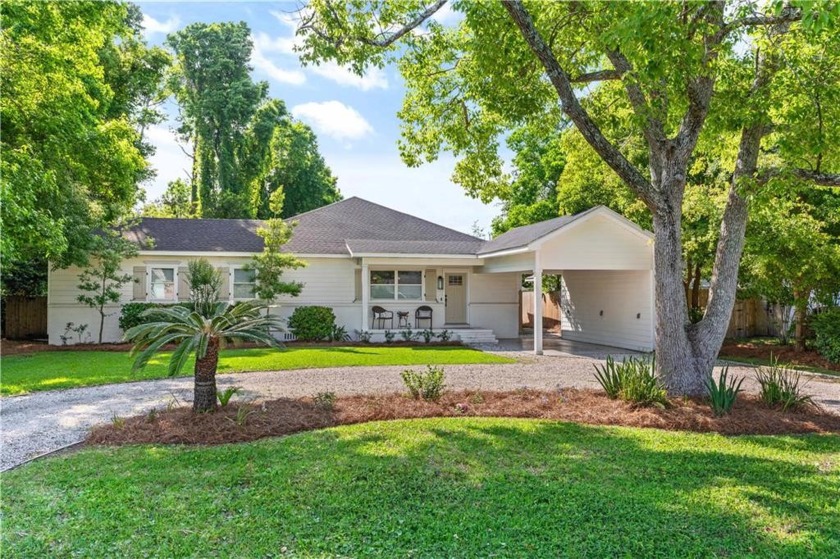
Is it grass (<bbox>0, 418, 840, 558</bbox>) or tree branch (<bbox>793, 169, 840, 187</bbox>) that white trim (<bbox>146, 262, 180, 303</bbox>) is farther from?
tree branch (<bbox>793, 169, 840, 187</bbox>)

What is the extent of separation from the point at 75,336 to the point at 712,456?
18.7 m

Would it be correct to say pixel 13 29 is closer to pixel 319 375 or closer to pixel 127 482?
pixel 319 375

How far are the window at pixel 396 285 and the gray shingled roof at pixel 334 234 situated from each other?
1.22 meters

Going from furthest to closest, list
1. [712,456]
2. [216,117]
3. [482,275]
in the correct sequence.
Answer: [216,117], [482,275], [712,456]

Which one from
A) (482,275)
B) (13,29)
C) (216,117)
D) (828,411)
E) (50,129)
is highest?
(216,117)

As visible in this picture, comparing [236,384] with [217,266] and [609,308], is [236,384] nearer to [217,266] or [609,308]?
[217,266]

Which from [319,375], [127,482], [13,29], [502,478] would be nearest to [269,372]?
[319,375]

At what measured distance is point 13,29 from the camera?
9734 mm

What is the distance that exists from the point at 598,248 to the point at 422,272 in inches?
263

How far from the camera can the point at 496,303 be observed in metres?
19.9

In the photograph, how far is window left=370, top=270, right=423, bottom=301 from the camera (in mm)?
19094

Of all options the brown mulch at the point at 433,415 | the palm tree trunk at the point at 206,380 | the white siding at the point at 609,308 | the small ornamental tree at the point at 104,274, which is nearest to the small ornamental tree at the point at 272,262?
the small ornamental tree at the point at 104,274

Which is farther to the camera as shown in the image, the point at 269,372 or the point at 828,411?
the point at 269,372

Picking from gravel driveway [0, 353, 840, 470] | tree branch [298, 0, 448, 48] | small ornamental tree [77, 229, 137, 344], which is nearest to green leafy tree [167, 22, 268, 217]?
small ornamental tree [77, 229, 137, 344]
